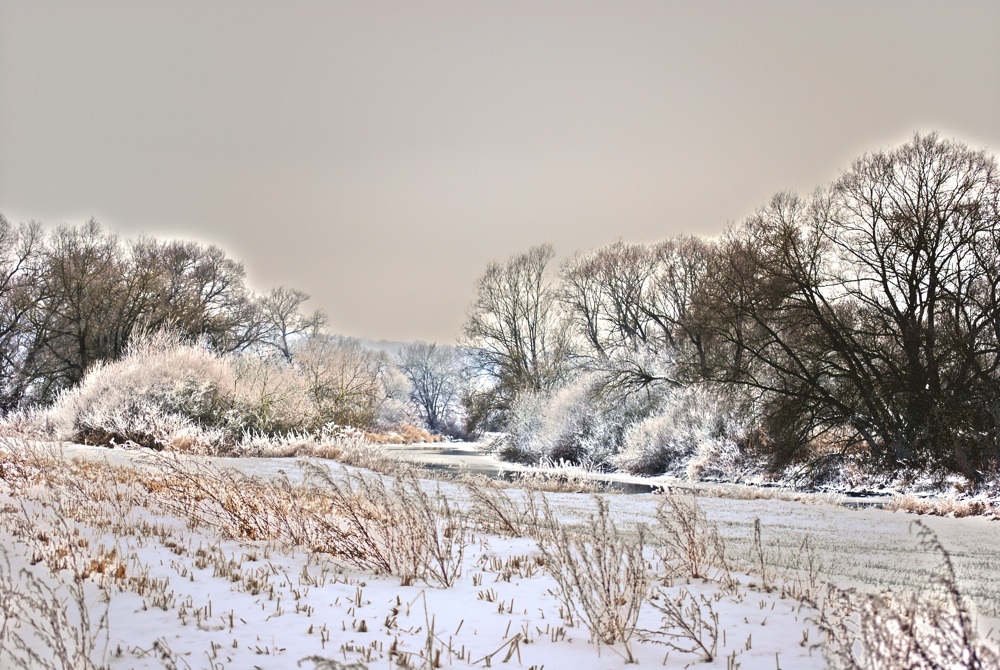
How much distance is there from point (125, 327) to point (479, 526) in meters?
32.6

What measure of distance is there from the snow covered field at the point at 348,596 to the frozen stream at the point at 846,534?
63mm

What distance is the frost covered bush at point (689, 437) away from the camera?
22.8m

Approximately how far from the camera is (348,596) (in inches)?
206

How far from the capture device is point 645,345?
31969mm

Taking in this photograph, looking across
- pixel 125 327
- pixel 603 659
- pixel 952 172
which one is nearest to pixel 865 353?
pixel 952 172

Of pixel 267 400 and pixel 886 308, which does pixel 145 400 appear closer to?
pixel 267 400

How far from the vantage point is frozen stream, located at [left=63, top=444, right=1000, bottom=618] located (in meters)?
7.39

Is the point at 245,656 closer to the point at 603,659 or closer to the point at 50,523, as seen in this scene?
the point at 603,659

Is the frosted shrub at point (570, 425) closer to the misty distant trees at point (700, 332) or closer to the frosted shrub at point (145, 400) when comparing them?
the misty distant trees at point (700, 332)

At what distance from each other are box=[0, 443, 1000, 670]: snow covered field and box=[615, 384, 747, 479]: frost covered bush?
13233mm

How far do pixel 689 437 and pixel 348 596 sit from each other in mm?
20968

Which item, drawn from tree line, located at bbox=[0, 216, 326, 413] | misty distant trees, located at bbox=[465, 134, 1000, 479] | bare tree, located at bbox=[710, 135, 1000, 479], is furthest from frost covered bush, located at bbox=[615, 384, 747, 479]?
tree line, located at bbox=[0, 216, 326, 413]

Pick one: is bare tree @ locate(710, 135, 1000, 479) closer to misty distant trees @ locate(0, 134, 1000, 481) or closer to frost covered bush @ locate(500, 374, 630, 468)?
misty distant trees @ locate(0, 134, 1000, 481)

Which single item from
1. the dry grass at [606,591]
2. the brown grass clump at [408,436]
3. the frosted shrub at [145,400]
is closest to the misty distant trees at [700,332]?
the frosted shrub at [145,400]
